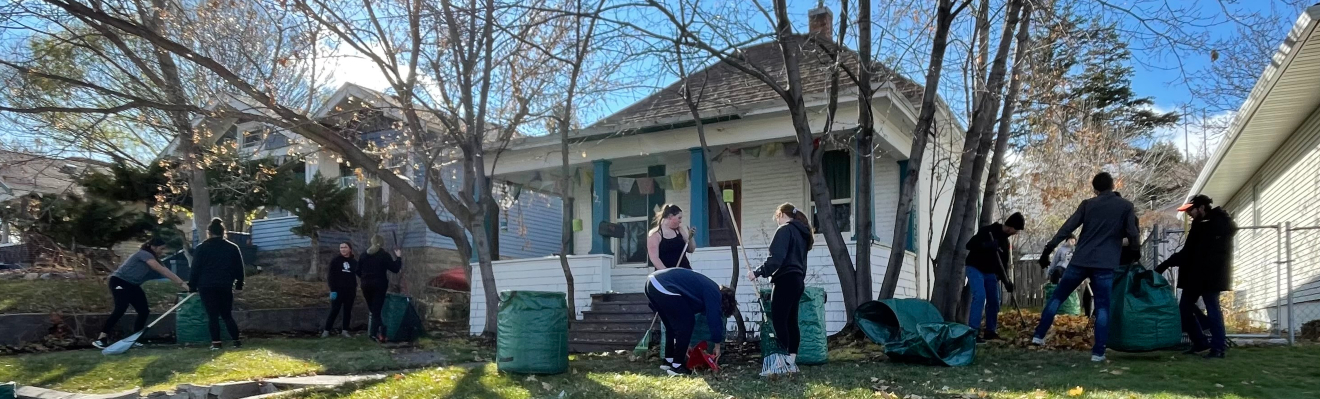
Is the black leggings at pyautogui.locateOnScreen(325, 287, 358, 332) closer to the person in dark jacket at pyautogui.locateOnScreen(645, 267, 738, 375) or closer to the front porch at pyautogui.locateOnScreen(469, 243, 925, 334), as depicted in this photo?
the front porch at pyautogui.locateOnScreen(469, 243, 925, 334)

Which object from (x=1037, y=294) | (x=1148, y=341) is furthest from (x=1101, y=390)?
(x=1037, y=294)

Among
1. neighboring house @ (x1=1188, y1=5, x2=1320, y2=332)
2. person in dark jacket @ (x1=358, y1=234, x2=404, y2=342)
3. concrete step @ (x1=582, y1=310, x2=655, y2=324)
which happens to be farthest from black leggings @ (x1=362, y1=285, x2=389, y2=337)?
neighboring house @ (x1=1188, y1=5, x2=1320, y2=332)

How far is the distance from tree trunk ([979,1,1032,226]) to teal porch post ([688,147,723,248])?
3.91m

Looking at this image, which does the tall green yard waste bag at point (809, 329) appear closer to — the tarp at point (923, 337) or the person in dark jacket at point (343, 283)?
the tarp at point (923, 337)

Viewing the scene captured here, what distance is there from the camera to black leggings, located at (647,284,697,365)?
21.6ft

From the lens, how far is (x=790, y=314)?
660cm

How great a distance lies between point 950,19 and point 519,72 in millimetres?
5647

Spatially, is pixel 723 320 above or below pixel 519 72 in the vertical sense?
below

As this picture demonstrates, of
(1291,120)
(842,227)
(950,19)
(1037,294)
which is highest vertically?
(950,19)

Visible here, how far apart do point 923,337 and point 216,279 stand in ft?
24.2

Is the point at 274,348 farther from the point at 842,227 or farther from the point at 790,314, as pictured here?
the point at 842,227

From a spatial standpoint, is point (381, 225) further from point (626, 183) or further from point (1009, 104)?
point (1009, 104)

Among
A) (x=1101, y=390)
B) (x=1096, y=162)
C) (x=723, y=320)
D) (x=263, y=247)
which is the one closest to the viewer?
(x=1101, y=390)

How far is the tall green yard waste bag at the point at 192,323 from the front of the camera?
9992 millimetres
